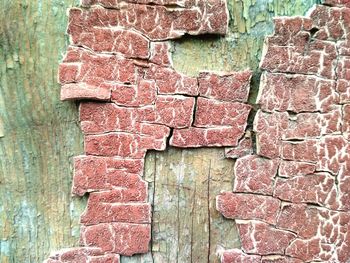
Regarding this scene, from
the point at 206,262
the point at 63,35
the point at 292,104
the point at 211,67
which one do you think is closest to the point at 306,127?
the point at 292,104

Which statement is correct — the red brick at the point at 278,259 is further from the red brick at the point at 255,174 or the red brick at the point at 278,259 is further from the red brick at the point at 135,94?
the red brick at the point at 135,94

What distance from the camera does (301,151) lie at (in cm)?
102

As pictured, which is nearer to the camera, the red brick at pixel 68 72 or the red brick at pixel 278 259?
the red brick at pixel 68 72

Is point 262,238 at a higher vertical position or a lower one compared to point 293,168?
lower

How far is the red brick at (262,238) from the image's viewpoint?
104cm

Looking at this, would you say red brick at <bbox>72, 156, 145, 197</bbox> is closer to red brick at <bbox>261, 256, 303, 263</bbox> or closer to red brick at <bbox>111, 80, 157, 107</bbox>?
red brick at <bbox>111, 80, 157, 107</bbox>

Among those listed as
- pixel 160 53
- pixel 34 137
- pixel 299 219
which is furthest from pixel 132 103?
pixel 299 219

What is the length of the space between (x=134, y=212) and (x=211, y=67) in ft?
1.27

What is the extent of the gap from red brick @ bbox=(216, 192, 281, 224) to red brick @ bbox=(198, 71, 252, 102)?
0.76 ft

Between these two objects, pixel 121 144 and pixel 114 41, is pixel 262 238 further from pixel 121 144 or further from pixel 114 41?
pixel 114 41

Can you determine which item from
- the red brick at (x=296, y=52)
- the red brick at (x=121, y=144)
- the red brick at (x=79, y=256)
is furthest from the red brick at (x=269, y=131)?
the red brick at (x=79, y=256)

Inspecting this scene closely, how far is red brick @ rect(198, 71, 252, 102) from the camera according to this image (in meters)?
1.00

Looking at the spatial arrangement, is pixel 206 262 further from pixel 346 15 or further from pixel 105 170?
pixel 346 15

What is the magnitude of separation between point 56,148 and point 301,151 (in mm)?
576
